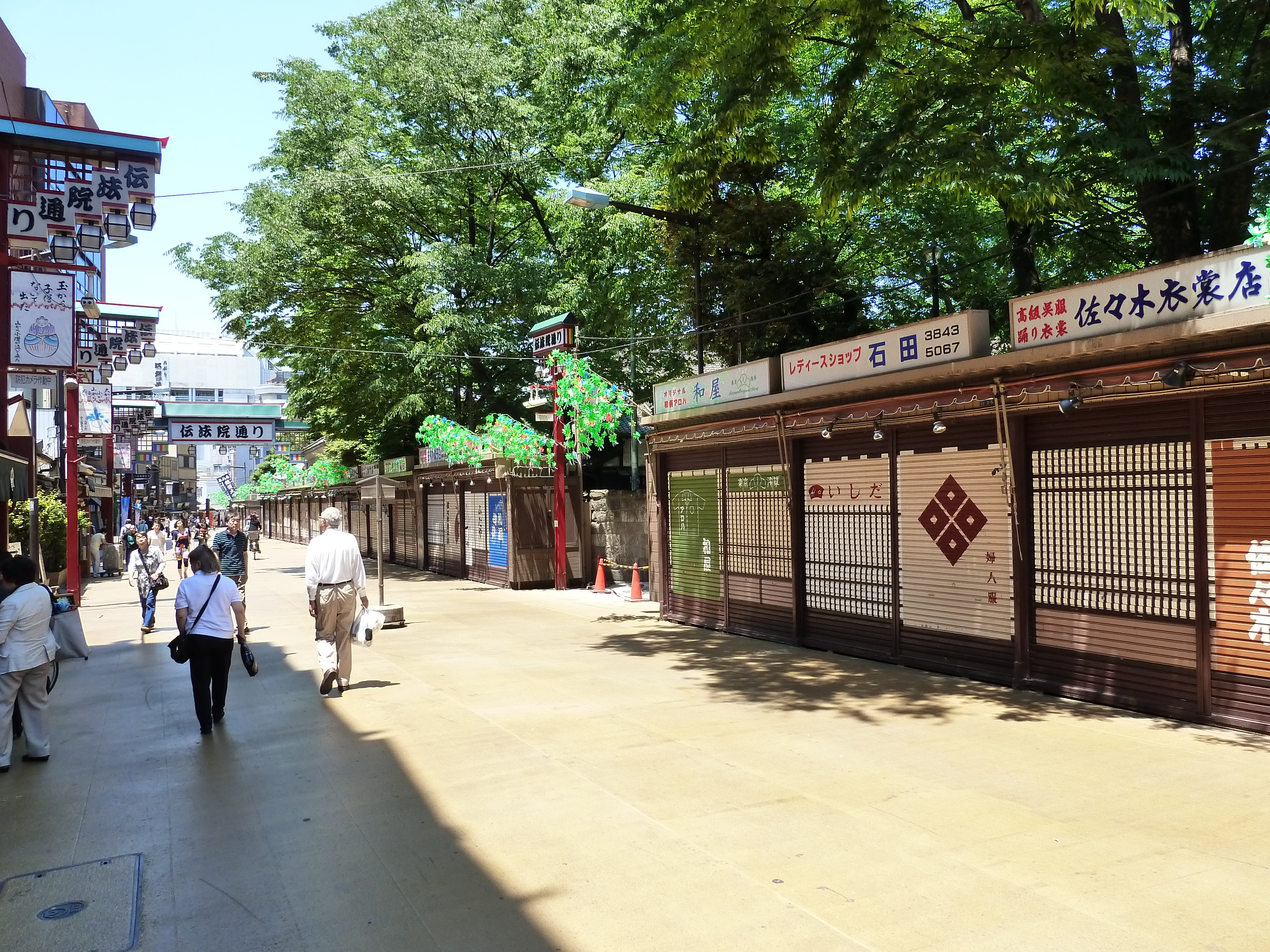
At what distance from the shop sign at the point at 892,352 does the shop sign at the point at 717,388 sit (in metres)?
0.43

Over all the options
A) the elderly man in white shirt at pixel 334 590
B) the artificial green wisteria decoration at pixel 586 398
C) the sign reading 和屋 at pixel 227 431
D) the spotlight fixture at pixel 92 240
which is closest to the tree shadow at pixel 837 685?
the elderly man in white shirt at pixel 334 590

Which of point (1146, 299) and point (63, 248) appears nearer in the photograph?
point (1146, 299)

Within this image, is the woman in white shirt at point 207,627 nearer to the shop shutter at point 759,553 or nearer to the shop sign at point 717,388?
the shop shutter at point 759,553

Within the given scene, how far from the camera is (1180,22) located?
12953 millimetres

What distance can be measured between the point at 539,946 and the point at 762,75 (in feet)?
33.0

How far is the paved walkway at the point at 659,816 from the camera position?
4.31 metres

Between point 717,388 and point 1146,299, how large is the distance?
22.8ft

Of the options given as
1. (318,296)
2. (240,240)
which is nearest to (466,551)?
(318,296)

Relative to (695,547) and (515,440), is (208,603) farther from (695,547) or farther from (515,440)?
(515,440)

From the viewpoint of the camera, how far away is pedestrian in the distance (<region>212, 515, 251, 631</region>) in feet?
42.4

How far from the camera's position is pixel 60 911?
4637 mm

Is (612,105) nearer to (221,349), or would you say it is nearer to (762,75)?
(762,75)

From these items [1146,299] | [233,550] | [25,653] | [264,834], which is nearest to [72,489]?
[233,550]

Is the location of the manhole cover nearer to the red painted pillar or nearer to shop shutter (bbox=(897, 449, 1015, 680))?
A: shop shutter (bbox=(897, 449, 1015, 680))
